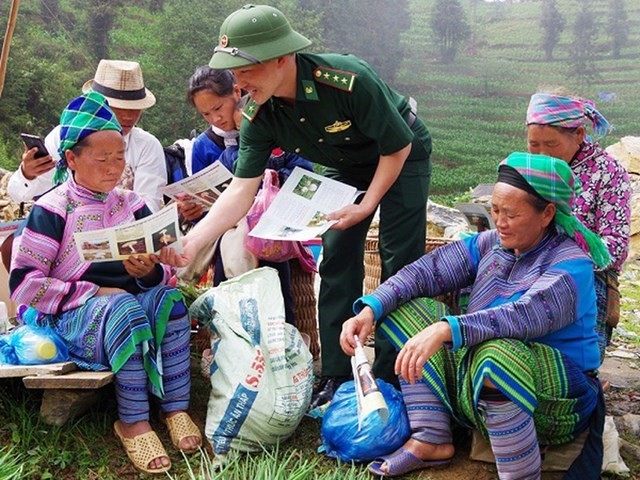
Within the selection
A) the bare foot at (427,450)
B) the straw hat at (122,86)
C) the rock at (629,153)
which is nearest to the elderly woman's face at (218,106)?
the straw hat at (122,86)

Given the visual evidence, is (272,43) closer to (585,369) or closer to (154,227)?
(154,227)

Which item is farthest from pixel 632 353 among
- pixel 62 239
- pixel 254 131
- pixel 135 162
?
pixel 62 239

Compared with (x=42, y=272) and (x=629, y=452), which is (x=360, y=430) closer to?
(x=629, y=452)

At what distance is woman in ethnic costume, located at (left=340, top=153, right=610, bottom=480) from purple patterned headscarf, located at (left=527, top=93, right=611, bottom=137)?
1.83ft

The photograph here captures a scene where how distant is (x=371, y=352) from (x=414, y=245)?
103 centimetres

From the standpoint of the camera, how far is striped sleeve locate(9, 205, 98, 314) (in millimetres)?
3150

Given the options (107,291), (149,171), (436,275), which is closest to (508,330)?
(436,275)

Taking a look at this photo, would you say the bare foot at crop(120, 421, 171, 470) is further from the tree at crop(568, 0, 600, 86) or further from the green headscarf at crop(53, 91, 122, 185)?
the tree at crop(568, 0, 600, 86)

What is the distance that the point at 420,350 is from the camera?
272 centimetres

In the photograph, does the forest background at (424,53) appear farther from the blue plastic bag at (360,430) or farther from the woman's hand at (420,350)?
the woman's hand at (420,350)

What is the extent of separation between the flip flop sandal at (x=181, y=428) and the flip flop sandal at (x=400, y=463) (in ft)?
2.43

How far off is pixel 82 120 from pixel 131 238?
572 millimetres

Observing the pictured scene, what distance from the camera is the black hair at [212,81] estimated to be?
12.7 ft

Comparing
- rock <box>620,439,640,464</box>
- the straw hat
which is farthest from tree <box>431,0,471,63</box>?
rock <box>620,439,640,464</box>
